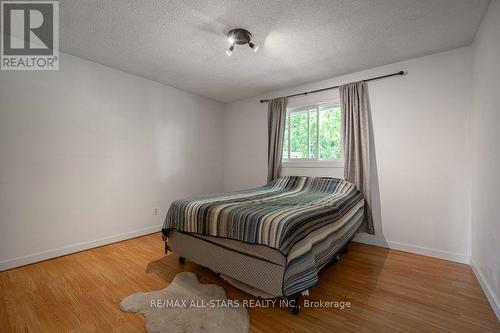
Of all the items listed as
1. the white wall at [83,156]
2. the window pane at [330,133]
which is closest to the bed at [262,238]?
the window pane at [330,133]

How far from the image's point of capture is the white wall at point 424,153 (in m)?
2.54

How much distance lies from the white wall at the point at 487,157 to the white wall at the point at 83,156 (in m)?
3.87

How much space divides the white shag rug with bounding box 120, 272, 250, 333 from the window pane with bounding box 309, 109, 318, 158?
2522 millimetres

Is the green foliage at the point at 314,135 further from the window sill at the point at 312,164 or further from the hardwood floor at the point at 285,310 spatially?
the hardwood floor at the point at 285,310

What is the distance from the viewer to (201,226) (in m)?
2.08

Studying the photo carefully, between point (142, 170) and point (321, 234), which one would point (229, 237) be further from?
point (142, 170)

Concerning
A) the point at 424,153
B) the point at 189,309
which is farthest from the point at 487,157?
the point at 189,309

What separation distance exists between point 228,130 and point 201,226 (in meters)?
3.02

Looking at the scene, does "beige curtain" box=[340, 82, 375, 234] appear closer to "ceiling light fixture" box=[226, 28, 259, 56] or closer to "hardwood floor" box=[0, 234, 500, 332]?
"hardwood floor" box=[0, 234, 500, 332]

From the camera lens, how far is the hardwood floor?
1.53 m

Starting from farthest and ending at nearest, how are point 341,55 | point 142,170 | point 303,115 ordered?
1. point 303,115
2. point 142,170
3. point 341,55

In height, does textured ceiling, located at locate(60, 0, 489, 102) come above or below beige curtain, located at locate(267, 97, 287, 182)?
above

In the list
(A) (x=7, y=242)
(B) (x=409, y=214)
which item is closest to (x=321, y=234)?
A: (B) (x=409, y=214)

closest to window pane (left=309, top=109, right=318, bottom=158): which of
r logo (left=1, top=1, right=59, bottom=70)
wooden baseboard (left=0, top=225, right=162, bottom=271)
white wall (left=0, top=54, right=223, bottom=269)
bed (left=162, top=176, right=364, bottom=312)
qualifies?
bed (left=162, top=176, right=364, bottom=312)
